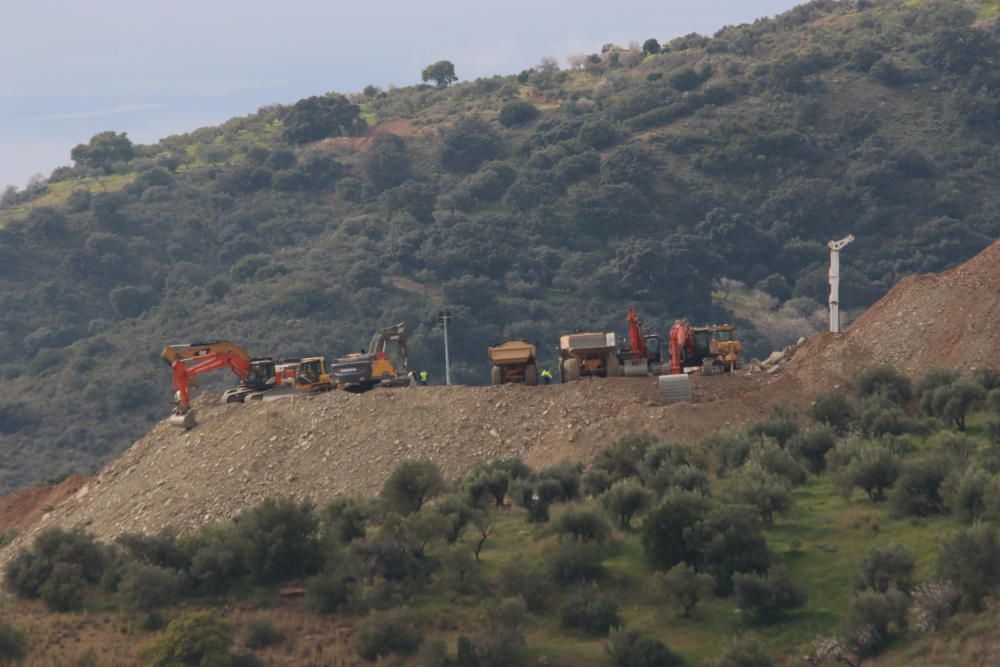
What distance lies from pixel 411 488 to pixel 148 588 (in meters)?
8.11

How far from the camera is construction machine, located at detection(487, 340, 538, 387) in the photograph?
55.8 m

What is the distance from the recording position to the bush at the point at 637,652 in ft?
110

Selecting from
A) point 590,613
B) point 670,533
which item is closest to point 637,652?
point 590,613

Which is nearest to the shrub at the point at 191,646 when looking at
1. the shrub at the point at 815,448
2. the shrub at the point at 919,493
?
the shrub at the point at 919,493

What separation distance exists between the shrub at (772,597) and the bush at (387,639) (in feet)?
21.0

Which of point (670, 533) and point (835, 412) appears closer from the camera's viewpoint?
point (670, 533)

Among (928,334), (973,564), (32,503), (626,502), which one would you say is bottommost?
(32,503)

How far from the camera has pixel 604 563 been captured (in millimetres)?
38719

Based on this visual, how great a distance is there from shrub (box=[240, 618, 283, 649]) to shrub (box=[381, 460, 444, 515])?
788cm

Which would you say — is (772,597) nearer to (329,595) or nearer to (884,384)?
(329,595)

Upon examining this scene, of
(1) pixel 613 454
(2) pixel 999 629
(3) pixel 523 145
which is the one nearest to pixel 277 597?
(1) pixel 613 454

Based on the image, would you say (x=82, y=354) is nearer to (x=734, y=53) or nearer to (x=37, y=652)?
(x=734, y=53)

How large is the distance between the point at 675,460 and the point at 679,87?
392 ft

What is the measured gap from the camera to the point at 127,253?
470ft
